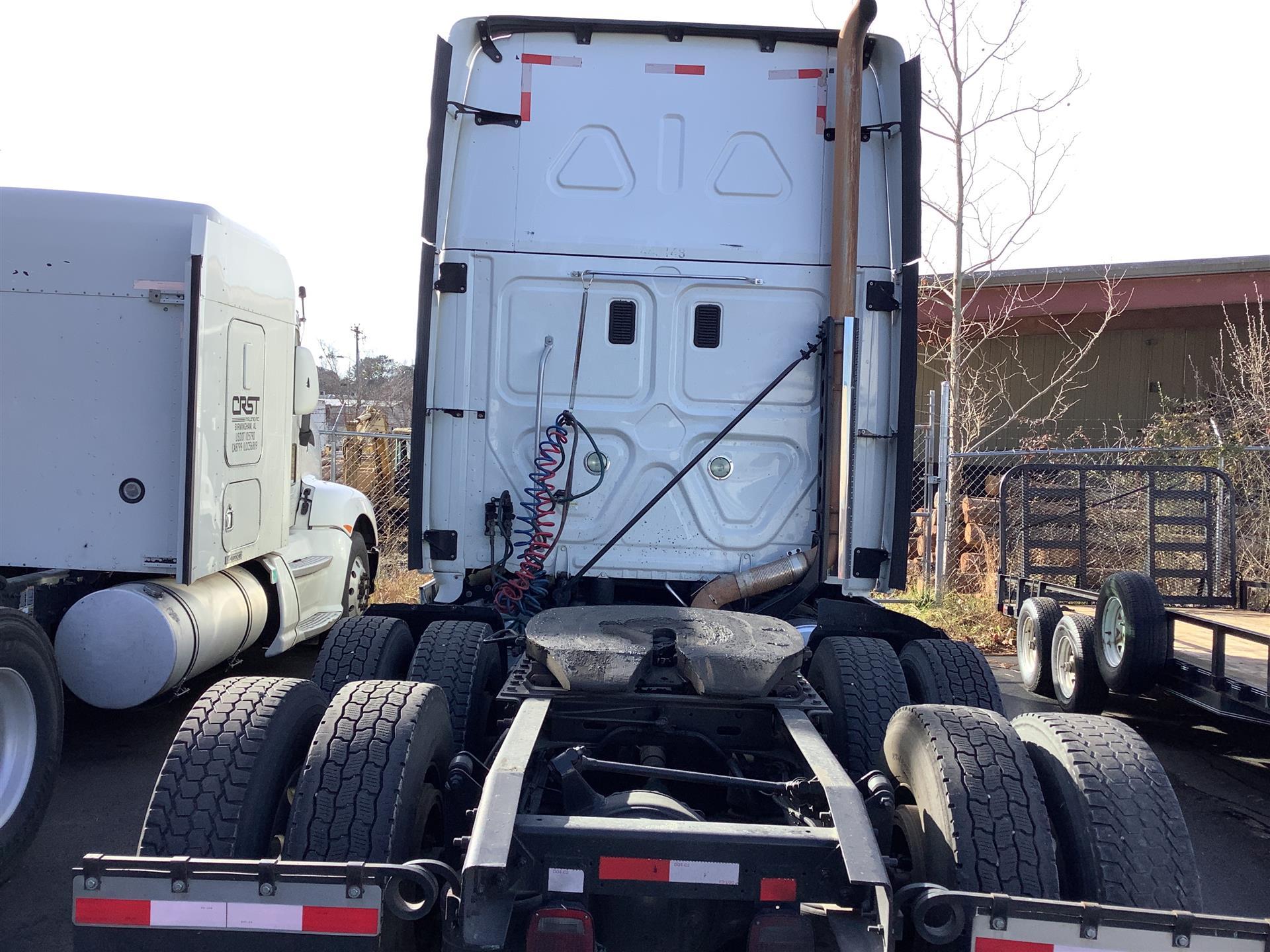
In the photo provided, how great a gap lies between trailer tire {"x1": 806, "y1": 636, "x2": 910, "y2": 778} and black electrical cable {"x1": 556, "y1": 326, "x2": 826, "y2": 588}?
1134mm

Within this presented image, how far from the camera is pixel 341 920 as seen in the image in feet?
7.72

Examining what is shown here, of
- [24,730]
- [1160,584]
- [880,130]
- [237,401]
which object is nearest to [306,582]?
[237,401]

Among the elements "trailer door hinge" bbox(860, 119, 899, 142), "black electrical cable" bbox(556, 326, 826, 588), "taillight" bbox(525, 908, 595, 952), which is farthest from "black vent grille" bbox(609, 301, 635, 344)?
"taillight" bbox(525, 908, 595, 952)

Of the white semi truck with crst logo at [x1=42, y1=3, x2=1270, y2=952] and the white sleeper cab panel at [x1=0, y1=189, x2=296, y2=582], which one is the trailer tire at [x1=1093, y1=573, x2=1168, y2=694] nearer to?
the white semi truck with crst logo at [x1=42, y1=3, x2=1270, y2=952]

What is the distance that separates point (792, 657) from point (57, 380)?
4.31m

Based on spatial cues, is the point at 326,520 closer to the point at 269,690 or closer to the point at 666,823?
the point at 269,690

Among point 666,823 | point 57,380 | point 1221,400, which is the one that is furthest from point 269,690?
point 1221,400

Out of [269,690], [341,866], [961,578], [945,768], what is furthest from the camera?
[961,578]

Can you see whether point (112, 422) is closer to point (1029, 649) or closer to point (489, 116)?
point (489, 116)

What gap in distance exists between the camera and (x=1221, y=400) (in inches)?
605

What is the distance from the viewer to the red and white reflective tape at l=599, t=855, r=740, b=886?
237cm

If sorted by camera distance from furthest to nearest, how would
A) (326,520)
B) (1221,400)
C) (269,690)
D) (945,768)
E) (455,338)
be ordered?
(1221,400) → (326,520) → (455,338) → (269,690) → (945,768)

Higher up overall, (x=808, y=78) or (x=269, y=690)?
(x=808, y=78)

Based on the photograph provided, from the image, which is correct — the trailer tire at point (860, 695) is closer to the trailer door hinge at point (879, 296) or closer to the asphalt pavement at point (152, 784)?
the trailer door hinge at point (879, 296)
